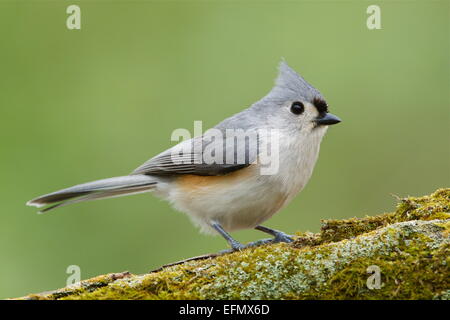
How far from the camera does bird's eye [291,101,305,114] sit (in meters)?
3.98

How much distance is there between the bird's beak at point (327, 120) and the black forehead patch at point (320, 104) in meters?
0.04

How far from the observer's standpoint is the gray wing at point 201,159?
3.79m

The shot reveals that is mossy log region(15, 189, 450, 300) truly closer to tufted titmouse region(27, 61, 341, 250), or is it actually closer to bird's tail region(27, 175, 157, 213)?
tufted titmouse region(27, 61, 341, 250)

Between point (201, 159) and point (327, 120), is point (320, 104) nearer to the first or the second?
point (327, 120)

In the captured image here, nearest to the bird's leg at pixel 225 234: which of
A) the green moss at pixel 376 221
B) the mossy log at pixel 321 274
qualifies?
the green moss at pixel 376 221

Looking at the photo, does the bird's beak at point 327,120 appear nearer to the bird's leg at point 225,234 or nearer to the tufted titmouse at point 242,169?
the tufted titmouse at point 242,169

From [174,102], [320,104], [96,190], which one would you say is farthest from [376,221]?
[174,102]

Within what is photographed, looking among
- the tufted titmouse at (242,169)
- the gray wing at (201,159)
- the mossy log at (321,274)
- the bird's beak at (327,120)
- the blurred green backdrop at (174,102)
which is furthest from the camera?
the blurred green backdrop at (174,102)

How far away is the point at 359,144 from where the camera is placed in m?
6.29

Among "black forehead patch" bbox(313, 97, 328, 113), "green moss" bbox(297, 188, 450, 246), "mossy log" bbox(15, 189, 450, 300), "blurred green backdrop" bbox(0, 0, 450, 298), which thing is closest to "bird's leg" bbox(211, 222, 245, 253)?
"green moss" bbox(297, 188, 450, 246)

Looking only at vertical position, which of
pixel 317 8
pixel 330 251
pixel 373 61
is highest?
pixel 317 8
